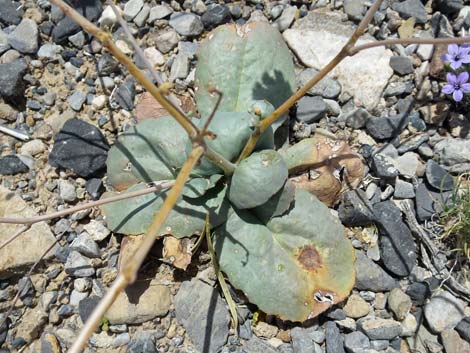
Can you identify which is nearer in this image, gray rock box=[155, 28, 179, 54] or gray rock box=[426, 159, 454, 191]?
gray rock box=[426, 159, 454, 191]

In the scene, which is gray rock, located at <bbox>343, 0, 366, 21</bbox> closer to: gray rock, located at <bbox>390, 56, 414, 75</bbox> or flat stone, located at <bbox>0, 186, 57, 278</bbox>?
gray rock, located at <bbox>390, 56, 414, 75</bbox>

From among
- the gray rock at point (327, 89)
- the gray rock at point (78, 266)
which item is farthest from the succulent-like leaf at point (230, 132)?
the gray rock at point (78, 266)

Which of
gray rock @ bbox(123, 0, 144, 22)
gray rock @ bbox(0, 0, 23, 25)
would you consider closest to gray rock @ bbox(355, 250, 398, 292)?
gray rock @ bbox(123, 0, 144, 22)

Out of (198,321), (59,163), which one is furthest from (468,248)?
(59,163)

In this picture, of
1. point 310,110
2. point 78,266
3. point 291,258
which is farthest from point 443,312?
point 78,266

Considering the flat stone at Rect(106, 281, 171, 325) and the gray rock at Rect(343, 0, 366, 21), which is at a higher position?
the gray rock at Rect(343, 0, 366, 21)

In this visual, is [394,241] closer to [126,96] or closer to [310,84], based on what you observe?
[310,84]

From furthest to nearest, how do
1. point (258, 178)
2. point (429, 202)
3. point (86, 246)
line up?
point (429, 202) < point (86, 246) < point (258, 178)
